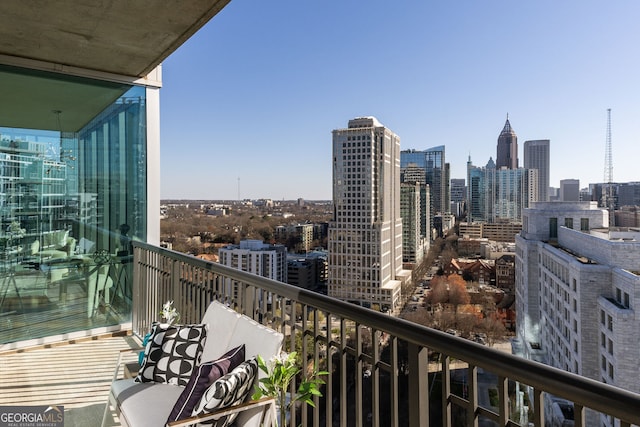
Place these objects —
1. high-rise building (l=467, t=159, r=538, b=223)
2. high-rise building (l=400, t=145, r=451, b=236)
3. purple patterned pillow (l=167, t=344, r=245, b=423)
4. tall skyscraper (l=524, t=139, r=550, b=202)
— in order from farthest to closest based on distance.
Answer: high-rise building (l=400, t=145, r=451, b=236) < tall skyscraper (l=524, t=139, r=550, b=202) < high-rise building (l=467, t=159, r=538, b=223) < purple patterned pillow (l=167, t=344, r=245, b=423)

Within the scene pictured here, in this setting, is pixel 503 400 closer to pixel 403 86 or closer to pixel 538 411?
pixel 538 411

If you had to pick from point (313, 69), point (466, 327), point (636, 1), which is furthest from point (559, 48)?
point (466, 327)

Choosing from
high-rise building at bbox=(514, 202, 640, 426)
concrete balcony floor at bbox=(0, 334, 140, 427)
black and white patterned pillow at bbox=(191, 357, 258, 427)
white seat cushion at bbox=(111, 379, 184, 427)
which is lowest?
high-rise building at bbox=(514, 202, 640, 426)

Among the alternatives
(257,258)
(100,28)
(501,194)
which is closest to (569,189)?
(501,194)

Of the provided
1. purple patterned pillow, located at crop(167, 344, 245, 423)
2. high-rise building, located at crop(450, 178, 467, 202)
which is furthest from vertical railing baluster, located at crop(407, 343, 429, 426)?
high-rise building, located at crop(450, 178, 467, 202)

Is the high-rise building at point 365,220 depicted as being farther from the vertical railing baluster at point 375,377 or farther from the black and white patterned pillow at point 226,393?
the vertical railing baluster at point 375,377

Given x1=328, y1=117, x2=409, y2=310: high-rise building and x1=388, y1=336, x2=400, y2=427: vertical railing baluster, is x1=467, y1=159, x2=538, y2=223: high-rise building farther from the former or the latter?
x1=388, y1=336, x2=400, y2=427: vertical railing baluster

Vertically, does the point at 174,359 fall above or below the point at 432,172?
below
